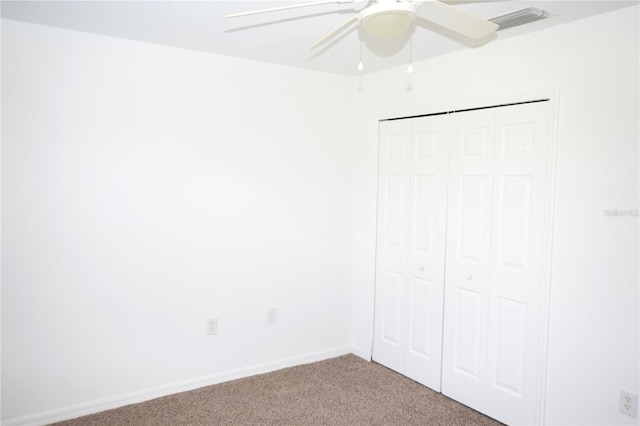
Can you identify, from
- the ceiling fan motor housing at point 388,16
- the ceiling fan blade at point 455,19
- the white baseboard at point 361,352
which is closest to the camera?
the ceiling fan motor housing at point 388,16

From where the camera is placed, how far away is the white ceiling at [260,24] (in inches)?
91.1

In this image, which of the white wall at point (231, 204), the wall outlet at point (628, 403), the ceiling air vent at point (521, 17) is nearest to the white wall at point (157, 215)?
the white wall at point (231, 204)

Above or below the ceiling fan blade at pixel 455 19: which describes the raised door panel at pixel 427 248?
below

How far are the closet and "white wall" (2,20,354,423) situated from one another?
502mm

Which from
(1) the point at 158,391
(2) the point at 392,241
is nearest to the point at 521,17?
(2) the point at 392,241

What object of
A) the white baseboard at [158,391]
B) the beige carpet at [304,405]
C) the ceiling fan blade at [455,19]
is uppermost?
the ceiling fan blade at [455,19]

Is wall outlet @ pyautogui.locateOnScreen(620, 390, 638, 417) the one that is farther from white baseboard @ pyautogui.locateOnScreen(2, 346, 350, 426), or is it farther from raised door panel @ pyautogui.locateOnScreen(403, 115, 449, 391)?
white baseboard @ pyautogui.locateOnScreen(2, 346, 350, 426)

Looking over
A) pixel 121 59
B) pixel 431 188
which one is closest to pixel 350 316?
pixel 431 188

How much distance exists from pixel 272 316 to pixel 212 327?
0.48 m

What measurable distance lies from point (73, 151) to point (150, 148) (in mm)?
446

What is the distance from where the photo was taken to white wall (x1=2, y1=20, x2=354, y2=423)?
2686 mm

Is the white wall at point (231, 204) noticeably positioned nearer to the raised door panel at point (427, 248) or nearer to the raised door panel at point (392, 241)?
the raised door panel at point (392, 241)

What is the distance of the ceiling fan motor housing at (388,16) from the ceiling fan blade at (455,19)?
0.33 ft

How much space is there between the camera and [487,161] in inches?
115
